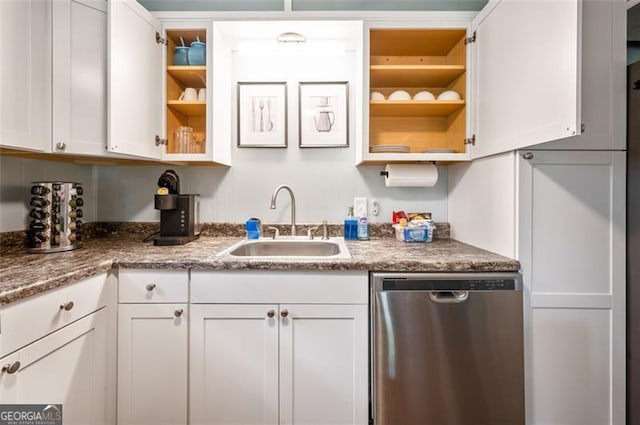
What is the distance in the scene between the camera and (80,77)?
52.6 inches

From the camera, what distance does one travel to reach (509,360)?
124 centimetres

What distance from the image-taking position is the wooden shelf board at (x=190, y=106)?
1729 mm

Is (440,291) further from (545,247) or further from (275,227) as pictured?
(275,227)

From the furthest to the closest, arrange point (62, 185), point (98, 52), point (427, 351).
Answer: point (62, 185) < point (98, 52) < point (427, 351)

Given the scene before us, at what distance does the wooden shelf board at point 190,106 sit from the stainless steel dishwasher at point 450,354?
1.42 meters

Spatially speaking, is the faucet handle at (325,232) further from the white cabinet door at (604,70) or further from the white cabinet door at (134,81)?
the white cabinet door at (604,70)

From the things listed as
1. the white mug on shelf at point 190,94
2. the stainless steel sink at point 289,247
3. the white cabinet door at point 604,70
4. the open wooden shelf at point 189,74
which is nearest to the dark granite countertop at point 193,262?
the stainless steel sink at point 289,247

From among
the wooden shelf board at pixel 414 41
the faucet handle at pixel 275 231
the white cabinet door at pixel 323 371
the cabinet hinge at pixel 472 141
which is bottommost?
the white cabinet door at pixel 323 371

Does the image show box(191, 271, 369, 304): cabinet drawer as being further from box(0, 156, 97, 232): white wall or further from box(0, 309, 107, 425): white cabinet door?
box(0, 156, 97, 232): white wall

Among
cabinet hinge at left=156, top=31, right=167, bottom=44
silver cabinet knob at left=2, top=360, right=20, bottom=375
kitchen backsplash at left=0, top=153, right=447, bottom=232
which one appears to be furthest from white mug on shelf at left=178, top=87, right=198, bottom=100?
silver cabinet knob at left=2, top=360, right=20, bottom=375

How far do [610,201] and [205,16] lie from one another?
2.05 m

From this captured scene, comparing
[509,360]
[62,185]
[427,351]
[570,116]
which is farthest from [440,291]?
[62,185]

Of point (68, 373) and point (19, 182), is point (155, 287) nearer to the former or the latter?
point (68, 373)

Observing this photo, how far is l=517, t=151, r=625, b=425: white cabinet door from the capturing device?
48.9 inches
